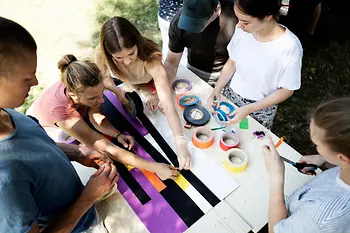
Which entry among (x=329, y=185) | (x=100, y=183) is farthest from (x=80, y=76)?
(x=329, y=185)

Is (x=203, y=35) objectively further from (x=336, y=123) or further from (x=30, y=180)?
(x=30, y=180)

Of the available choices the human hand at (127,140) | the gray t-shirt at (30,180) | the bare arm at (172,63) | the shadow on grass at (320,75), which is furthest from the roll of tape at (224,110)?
the shadow on grass at (320,75)

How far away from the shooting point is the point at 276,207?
110 centimetres

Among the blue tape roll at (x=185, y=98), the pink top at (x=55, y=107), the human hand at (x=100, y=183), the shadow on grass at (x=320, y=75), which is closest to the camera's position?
the human hand at (x=100, y=183)

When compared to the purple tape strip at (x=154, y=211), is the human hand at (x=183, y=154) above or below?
above

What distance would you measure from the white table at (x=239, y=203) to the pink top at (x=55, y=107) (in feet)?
0.78

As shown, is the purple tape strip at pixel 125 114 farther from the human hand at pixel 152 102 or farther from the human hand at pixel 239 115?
the human hand at pixel 239 115

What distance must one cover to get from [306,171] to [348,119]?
1.86 feet

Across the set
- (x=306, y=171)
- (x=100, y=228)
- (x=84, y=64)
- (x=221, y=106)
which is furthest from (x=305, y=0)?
(x=100, y=228)

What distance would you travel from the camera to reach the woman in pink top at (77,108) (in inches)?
55.6

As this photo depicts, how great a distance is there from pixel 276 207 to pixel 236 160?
38 centimetres

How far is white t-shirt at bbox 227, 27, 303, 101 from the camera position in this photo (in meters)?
1.43

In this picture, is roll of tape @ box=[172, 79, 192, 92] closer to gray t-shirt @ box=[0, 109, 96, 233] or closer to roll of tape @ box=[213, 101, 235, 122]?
roll of tape @ box=[213, 101, 235, 122]

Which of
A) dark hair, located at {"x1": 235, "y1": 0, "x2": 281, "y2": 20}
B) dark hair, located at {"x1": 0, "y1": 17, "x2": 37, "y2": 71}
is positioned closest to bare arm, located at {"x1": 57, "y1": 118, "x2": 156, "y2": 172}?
dark hair, located at {"x1": 0, "y1": 17, "x2": 37, "y2": 71}
